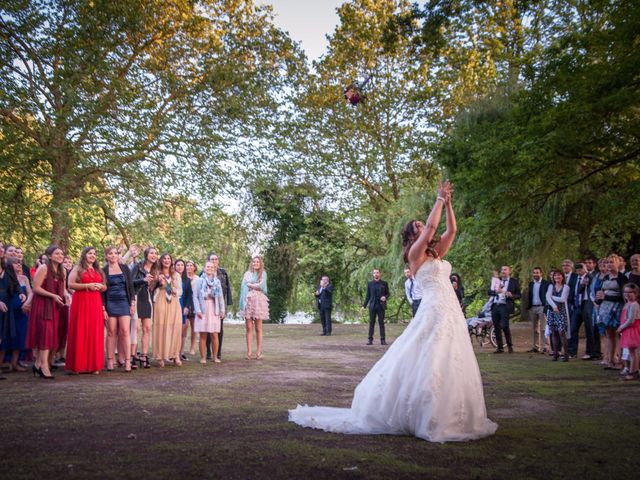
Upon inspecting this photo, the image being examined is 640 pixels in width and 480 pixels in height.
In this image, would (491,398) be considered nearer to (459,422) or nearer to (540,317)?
(459,422)

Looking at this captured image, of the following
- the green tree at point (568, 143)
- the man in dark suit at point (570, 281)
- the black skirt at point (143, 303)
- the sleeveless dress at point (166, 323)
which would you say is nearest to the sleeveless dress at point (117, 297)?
the black skirt at point (143, 303)

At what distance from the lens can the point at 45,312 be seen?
34.6ft

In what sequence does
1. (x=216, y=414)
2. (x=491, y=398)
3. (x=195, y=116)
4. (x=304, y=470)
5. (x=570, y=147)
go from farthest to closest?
(x=195, y=116)
(x=570, y=147)
(x=491, y=398)
(x=216, y=414)
(x=304, y=470)

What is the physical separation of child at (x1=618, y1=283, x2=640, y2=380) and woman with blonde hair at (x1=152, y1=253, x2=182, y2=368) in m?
8.31

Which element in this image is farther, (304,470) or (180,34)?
(180,34)

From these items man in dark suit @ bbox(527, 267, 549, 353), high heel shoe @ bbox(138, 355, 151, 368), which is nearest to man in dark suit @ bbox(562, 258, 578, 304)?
man in dark suit @ bbox(527, 267, 549, 353)

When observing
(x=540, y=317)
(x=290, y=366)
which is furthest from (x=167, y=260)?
(x=540, y=317)

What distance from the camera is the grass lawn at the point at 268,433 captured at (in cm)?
474

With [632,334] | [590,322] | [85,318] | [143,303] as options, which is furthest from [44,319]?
[590,322]

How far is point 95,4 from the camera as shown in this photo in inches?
760

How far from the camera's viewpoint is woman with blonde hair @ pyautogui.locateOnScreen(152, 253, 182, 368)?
12.3 metres

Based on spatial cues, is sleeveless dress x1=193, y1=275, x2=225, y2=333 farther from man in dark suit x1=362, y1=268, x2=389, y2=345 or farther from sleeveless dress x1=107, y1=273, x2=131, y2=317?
→ man in dark suit x1=362, y1=268, x2=389, y2=345

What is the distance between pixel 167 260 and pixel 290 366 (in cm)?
329

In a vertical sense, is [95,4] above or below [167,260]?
above
